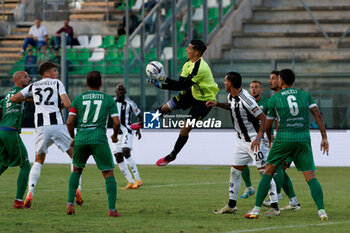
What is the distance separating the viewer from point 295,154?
10.2 metres

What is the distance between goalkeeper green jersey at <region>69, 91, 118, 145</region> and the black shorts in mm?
1397

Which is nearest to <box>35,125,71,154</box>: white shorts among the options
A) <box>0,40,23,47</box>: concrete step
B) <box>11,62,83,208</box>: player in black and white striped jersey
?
<box>11,62,83,208</box>: player in black and white striped jersey

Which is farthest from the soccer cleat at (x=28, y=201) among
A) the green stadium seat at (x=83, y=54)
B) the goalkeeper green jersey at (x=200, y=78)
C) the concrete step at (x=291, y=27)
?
the concrete step at (x=291, y=27)

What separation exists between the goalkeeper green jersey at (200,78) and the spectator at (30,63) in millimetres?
10840

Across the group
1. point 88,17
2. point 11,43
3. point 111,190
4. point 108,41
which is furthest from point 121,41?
point 111,190

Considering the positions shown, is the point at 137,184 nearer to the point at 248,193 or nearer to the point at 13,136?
the point at 248,193

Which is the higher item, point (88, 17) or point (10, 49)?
point (88, 17)

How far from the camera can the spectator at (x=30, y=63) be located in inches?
855

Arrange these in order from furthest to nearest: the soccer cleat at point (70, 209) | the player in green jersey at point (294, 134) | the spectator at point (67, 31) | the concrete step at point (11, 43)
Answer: the concrete step at point (11, 43) → the spectator at point (67, 31) → the soccer cleat at point (70, 209) → the player in green jersey at point (294, 134)

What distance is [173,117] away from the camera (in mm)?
21672

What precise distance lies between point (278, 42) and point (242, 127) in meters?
16.9

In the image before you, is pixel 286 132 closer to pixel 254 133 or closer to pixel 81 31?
pixel 254 133

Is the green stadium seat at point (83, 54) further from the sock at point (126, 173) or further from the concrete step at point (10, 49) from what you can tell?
the sock at point (126, 173)

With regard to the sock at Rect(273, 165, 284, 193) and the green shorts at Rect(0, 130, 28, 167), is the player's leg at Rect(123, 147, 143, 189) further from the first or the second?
the sock at Rect(273, 165, 284, 193)
